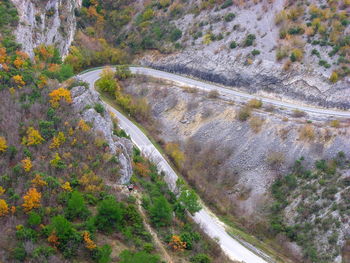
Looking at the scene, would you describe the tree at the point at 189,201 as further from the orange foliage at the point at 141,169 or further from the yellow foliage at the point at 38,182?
the yellow foliage at the point at 38,182

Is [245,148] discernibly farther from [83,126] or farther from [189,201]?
[83,126]

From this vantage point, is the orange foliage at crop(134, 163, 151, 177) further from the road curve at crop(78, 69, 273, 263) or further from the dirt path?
the dirt path

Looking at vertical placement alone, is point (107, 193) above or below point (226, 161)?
above

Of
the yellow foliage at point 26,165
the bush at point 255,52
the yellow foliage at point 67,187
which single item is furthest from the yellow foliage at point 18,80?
the bush at point 255,52

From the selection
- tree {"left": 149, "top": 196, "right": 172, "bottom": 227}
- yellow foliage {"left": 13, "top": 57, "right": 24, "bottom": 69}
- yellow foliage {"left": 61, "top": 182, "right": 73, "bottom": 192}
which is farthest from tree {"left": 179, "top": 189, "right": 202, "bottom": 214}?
yellow foliage {"left": 13, "top": 57, "right": 24, "bottom": 69}

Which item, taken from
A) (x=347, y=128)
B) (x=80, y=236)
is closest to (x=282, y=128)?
(x=347, y=128)

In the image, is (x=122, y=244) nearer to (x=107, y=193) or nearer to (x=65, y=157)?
(x=107, y=193)
